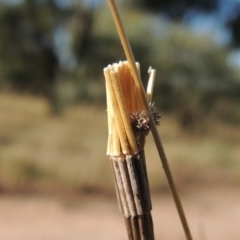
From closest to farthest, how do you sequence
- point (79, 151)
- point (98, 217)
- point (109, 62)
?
point (98, 217), point (79, 151), point (109, 62)

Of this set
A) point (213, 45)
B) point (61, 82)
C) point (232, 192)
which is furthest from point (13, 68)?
point (232, 192)

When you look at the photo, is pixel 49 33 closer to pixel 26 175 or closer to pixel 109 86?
pixel 26 175

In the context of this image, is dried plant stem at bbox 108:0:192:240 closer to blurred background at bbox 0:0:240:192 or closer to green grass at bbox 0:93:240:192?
green grass at bbox 0:93:240:192

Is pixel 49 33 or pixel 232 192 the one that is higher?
pixel 49 33

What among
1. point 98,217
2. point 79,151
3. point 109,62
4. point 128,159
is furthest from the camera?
point 109,62

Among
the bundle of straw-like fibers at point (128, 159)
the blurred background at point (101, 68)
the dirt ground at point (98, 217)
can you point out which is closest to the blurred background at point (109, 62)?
the blurred background at point (101, 68)

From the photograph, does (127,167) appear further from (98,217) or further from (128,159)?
(98,217)

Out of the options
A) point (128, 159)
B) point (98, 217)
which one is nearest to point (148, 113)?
point (128, 159)

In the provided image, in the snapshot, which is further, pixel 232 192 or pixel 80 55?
pixel 80 55
